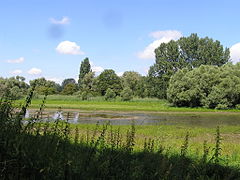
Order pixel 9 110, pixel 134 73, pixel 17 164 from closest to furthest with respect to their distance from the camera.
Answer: pixel 17 164, pixel 9 110, pixel 134 73

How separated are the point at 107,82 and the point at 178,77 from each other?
150 ft

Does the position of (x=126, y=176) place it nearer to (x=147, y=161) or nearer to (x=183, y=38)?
(x=147, y=161)

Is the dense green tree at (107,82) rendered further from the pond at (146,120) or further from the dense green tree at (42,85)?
the pond at (146,120)

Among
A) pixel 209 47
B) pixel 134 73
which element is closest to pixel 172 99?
pixel 209 47

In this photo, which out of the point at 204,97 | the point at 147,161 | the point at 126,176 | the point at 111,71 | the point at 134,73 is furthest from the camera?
the point at 134,73

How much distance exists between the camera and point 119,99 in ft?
248

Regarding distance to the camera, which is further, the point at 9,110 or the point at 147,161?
the point at 147,161

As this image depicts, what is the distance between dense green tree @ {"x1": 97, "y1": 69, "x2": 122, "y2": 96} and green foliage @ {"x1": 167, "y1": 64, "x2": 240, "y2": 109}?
44.3m

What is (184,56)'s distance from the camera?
296 ft

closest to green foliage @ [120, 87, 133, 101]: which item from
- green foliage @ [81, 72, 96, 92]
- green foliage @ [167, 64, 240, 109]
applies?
green foliage @ [167, 64, 240, 109]

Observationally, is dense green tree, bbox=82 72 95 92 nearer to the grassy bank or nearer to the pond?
the grassy bank

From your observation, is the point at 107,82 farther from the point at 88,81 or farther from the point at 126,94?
the point at 126,94

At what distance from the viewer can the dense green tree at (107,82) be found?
99.9m

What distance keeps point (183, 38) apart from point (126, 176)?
9152 centimetres
